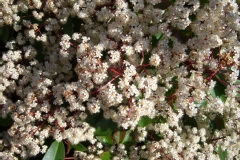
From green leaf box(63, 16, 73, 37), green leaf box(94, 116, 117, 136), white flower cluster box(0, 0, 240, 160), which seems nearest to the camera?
white flower cluster box(0, 0, 240, 160)

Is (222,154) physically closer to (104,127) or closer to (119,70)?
(104,127)

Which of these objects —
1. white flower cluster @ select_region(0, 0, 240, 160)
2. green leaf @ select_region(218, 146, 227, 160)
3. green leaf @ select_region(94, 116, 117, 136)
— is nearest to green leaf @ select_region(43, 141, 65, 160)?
white flower cluster @ select_region(0, 0, 240, 160)

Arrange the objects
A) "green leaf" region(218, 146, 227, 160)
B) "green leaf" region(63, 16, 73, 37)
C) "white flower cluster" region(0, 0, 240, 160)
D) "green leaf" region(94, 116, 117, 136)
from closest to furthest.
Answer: "white flower cluster" region(0, 0, 240, 160) < "green leaf" region(94, 116, 117, 136) < "green leaf" region(63, 16, 73, 37) < "green leaf" region(218, 146, 227, 160)

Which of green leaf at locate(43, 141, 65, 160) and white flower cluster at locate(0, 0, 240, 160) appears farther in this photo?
green leaf at locate(43, 141, 65, 160)

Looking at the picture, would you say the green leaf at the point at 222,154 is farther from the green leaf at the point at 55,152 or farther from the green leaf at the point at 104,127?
the green leaf at the point at 55,152

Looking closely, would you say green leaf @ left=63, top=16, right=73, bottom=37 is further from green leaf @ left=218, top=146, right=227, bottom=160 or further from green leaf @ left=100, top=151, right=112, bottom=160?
green leaf @ left=218, top=146, right=227, bottom=160

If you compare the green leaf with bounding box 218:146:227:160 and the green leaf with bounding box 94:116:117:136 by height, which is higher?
the green leaf with bounding box 94:116:117:136

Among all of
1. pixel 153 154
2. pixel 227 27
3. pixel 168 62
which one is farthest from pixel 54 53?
pixel 227 27
